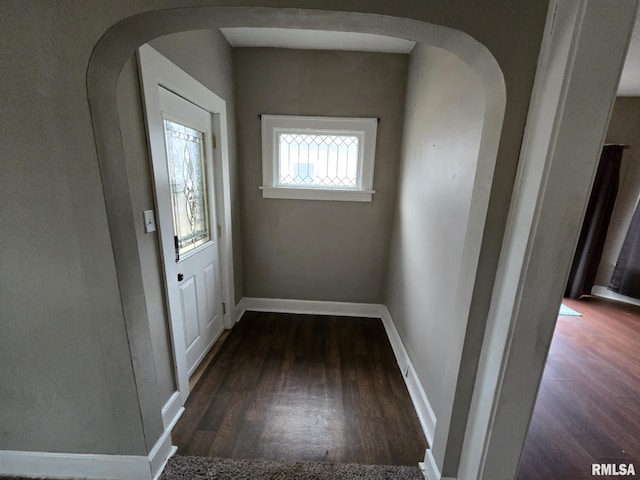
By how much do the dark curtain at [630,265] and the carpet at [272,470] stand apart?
396cm

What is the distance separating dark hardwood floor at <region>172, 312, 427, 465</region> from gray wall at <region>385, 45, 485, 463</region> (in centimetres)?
28

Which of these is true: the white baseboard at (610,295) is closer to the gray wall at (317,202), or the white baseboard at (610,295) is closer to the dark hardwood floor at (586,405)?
the dark hardwood floor at (586,405)

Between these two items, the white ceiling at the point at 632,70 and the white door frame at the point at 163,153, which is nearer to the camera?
the white door frame at the point at 163,153

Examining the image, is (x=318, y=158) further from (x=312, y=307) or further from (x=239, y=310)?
(x=239, y=310)

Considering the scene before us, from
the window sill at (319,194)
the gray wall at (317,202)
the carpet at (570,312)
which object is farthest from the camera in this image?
the carpet at (570,312)

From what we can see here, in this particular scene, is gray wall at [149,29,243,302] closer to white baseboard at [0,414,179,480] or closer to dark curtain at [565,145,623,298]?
white baseboard at [0,414,179,480]

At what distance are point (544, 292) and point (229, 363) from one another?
2078 mm

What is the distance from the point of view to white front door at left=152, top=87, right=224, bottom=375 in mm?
1445

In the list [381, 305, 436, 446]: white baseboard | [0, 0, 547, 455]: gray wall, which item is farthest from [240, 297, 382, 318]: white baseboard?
[0, 0, 547, 455]: gray wall

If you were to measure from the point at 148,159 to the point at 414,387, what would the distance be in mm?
2123

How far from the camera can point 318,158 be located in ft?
8.39

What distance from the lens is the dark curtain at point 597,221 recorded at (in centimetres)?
314

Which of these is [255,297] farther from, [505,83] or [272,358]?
[505,83]

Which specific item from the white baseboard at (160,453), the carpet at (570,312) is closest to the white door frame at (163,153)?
the white baseboard at (160,453)
